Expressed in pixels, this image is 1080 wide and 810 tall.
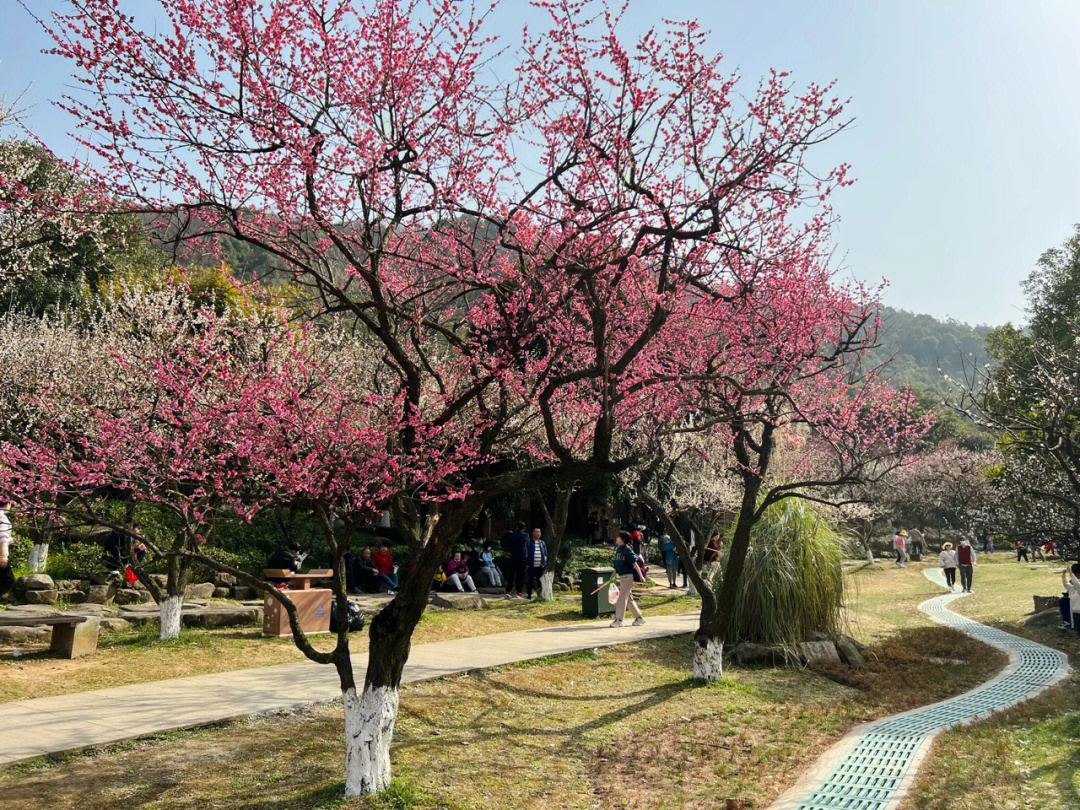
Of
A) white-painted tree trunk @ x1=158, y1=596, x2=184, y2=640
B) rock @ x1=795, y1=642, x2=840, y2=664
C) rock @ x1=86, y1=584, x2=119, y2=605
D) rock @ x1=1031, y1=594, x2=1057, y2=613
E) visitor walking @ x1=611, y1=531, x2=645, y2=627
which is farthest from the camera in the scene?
rock @ x1=1031, y1=594, x2=1057, y2=613

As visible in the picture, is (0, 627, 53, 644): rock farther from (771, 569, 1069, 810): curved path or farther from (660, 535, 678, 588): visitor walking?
(660, 535, 678, 588): visitor walking

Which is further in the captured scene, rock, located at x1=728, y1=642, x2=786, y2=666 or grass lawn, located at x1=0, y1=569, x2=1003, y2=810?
rock, located at x1=728, y1=642, x2=786, y2=666

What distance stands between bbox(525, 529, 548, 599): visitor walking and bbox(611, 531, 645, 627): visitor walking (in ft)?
11.8

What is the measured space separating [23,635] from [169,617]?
1.53 m

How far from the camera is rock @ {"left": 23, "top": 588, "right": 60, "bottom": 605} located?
12852mm

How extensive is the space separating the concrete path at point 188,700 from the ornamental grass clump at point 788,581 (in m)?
2.38

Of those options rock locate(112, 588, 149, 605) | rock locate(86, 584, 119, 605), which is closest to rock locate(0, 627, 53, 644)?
rock locate(86, 584, 119, 605)

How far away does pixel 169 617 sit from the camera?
10.2 m

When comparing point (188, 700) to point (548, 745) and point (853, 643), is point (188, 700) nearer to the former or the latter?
point (548, 745)

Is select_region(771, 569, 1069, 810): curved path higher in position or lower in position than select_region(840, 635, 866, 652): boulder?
lower

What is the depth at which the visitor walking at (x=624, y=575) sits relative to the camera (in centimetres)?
1269

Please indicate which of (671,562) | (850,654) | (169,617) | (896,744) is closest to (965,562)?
(671,562)

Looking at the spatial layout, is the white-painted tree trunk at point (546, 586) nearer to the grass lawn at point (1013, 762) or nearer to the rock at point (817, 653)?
the rock at point (817, 653)

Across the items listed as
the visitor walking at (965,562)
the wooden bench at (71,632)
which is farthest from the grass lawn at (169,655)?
the visitor walking at (965,562)
